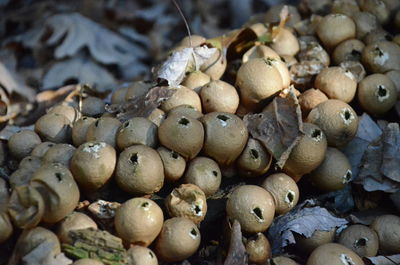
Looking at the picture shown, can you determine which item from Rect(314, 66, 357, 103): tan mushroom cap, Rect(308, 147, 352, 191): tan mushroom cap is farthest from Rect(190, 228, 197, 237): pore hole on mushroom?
Rect(314, 66, 357, 103): tan mushroom cap

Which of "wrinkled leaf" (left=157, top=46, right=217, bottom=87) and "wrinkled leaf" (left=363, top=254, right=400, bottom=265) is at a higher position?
"wrinkled leaf" (left=157, top=46, right=217, bottom=87)

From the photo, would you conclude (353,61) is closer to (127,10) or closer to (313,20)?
(313,20)

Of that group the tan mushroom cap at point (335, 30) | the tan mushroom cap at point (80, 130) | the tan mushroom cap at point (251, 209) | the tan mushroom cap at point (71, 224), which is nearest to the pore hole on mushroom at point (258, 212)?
the tan mushroom cap at point (251, 209)

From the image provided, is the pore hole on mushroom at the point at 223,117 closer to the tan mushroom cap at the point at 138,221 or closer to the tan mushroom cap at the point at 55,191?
the tan mushroom cap at the point at 138,221

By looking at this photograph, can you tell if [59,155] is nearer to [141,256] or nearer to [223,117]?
[141,256]

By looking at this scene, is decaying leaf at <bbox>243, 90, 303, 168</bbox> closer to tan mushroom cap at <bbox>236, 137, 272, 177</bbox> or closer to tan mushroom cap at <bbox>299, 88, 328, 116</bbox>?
tan mushroom cap at <bbox>236, 137, 272, 177</bbox>

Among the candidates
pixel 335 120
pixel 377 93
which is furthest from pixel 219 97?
pixel 377 93
